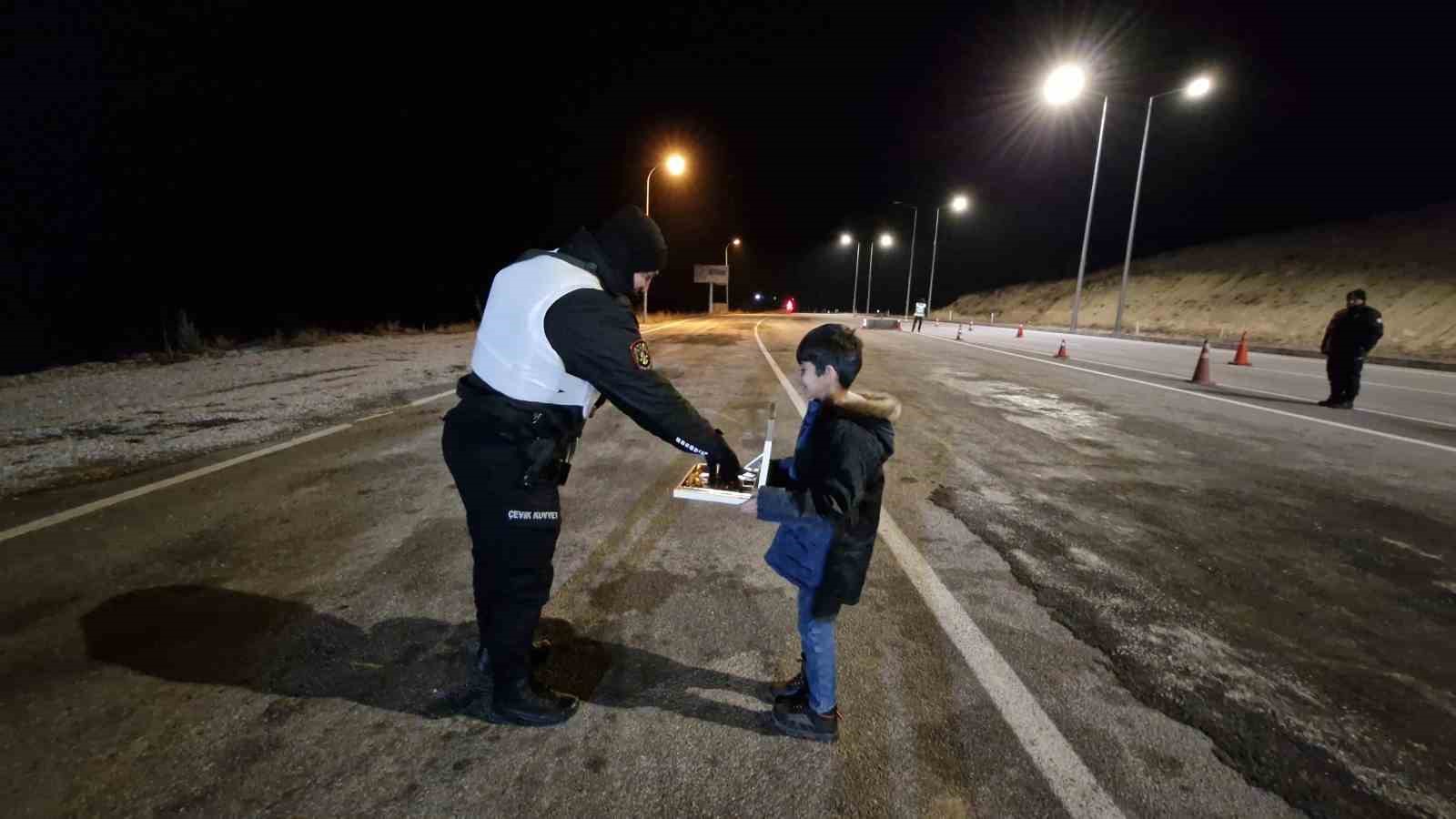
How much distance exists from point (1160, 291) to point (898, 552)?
38638 millimetres

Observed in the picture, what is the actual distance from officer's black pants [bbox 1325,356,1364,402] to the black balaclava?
11.3 meters

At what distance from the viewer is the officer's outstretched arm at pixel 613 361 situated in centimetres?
203

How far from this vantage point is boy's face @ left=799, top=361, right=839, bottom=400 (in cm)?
220

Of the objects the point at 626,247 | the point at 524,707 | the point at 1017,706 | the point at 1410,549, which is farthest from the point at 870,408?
the point at 1410,549

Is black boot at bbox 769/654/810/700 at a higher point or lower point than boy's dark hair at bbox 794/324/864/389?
lower

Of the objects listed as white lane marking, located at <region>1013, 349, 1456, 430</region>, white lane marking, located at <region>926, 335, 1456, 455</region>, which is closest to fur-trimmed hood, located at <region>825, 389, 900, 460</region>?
white lane marking, located at <region>926, 335, 1456, 455</region>

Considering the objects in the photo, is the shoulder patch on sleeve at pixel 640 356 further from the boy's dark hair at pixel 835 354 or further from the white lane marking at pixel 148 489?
the white lane marking at pixel 148 489

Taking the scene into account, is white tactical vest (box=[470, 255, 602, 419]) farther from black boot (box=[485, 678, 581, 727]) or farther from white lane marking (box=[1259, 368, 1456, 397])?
white lane marking (box=[1259, 368, 1456, 397])

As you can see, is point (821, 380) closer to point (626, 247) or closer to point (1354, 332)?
point (626, 247)

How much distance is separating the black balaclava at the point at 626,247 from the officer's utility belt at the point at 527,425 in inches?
20.5

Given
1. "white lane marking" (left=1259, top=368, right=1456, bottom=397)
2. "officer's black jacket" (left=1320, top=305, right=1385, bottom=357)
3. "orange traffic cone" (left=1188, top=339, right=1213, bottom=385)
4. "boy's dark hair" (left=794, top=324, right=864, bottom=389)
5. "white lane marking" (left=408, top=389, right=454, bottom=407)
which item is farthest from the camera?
"orange traffic cone" (left=1188, top=339, right=1213, bottom=385)

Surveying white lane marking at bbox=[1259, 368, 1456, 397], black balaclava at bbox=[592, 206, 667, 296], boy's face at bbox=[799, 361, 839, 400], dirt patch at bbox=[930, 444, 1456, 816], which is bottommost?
dirt patch at bbox=[930, 444, 1456, 816]

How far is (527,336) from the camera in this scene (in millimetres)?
2102

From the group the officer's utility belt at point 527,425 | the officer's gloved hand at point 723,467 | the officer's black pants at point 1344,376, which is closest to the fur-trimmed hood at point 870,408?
the officer's gloved hand at point 723,467
